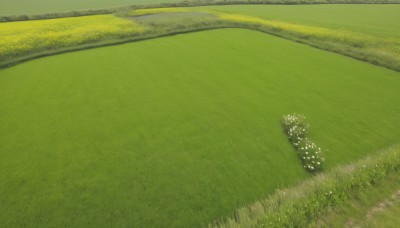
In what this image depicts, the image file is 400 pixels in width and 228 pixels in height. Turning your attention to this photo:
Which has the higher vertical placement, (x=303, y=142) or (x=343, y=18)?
(x=343, y=18)

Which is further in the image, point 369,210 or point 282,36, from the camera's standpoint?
point 282,36

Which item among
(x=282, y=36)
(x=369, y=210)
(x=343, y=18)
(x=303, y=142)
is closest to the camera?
(x=369, y=210)

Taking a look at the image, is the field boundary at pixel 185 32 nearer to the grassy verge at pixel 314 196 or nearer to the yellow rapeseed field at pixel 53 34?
the yellow rapeseed field at pixel 53 34

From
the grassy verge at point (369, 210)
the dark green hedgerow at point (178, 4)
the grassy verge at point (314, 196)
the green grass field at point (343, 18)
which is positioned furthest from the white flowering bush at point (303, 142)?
the dark green hedgerow at point (178, 4)

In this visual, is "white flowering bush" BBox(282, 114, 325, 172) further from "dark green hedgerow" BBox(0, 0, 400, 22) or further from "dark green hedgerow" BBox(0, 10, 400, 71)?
"dark green hedgerow" BBox(0, 0, 400, 22)

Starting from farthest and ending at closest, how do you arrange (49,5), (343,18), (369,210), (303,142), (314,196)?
(49,5)
(343,18)
(303,142)
(314,196)
(369,210)

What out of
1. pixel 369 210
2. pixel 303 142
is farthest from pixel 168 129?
pixel 369 210

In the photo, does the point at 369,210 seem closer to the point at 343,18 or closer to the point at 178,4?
the point at 343,18
